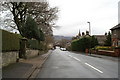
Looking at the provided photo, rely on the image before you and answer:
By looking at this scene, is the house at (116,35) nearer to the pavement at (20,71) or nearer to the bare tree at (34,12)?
the bare tree at (34,12)

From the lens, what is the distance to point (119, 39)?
1956 inches

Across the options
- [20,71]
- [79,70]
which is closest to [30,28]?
[79,70]

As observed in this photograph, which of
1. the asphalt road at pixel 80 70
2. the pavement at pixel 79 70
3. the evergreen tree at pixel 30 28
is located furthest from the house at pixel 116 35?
the asphalt road at pixel 80 70

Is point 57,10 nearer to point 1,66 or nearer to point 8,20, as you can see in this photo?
A: point 8,20

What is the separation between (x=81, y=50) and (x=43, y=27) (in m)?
22.0

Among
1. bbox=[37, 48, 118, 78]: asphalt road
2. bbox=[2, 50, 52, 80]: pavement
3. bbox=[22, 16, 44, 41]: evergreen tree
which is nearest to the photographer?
bbox=[2, 50, 52, 80]: pavement

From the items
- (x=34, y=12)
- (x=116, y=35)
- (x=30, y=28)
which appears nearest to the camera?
(x=30, y=28)

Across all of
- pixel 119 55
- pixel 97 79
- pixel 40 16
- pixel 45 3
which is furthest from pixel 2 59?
pixel 40 16

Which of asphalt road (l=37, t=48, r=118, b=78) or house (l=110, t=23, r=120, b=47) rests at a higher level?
house (l=110, t=23, r=120, b=47)

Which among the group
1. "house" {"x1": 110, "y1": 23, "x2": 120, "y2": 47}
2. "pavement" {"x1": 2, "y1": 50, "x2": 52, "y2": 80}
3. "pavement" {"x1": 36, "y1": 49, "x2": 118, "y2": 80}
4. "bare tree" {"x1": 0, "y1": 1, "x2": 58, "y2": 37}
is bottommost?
"pavement" {"x1": 36, "y1": 49, "x2": 118, "y2": 80}

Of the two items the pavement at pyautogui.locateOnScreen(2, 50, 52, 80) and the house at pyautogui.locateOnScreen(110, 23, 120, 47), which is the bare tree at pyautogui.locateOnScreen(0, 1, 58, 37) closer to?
the house at pyautogui.locateOnScreen(110, 23, 120, 47)

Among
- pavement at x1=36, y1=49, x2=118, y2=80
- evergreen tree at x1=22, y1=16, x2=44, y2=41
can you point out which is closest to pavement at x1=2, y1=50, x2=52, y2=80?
pavement at x1=36, y1=49, x2=118, y2=80

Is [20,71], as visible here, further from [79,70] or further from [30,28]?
[30,28]

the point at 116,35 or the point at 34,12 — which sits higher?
the point at 34,12
